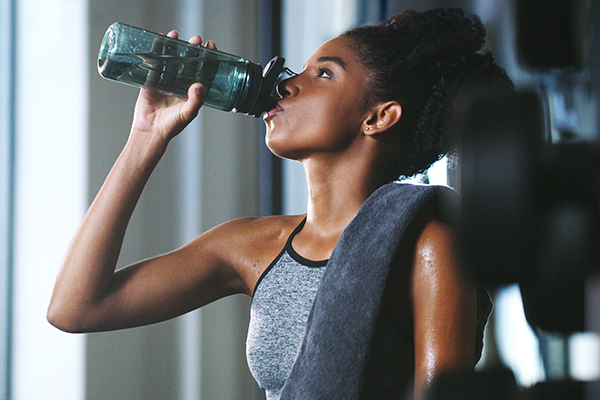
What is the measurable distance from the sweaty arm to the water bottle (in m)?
0.33

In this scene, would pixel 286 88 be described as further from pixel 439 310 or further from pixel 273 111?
pixel 439 310

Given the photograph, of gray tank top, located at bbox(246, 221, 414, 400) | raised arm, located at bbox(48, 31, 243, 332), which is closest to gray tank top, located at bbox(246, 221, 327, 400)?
gray tank top, located at bbox(246, 221, 414, 400)

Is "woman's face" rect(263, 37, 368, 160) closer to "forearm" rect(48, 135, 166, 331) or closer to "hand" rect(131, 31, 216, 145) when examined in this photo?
"hand" rect(131, 31, 216, 145)

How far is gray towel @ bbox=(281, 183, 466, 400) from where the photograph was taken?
1.79ft

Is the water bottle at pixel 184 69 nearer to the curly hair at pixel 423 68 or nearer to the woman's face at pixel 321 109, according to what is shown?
the woman's face at pixel 321 109

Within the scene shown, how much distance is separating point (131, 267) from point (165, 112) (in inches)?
10.6

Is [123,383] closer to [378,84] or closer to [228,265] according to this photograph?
[228,265]

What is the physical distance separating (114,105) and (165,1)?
1.00 feet

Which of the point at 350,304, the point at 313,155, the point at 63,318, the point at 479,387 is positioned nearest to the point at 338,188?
the point at 313,155

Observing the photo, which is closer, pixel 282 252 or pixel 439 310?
pixel 439 310

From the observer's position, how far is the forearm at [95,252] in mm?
791

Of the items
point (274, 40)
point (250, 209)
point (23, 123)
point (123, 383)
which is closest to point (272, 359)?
point (123, 383)

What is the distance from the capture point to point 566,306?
16 centimetres

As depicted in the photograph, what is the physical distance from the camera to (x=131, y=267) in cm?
87
